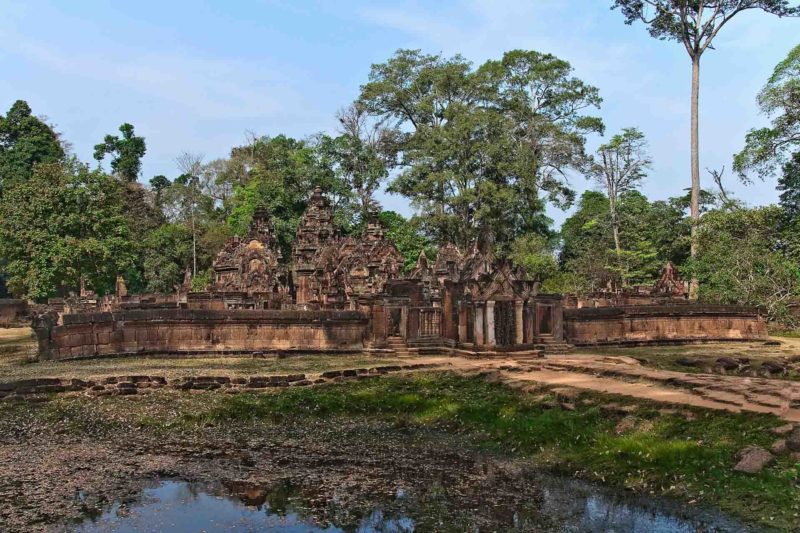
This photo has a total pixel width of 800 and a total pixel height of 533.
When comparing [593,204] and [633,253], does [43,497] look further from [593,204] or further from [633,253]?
[593,204]

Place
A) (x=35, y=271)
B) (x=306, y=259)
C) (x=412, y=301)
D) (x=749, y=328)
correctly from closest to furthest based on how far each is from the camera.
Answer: (x=412, y=301)
(x=749, y=328)
(x=35, y=271)
(x=306, y=259)

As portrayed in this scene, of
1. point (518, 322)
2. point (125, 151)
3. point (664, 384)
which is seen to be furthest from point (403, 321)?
point (125, 151)

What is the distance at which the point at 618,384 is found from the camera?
36.0 feet

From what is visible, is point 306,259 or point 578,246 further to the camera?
point 578,246

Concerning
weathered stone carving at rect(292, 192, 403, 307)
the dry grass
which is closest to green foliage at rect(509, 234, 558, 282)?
weathered stone carving at rect(292, 192, 403, 307)

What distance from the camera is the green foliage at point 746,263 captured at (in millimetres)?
22938

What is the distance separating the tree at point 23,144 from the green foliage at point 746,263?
43656mm

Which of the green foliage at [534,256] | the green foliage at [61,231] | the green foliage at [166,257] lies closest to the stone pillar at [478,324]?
the green foliage at [534,256]

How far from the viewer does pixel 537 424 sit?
30.9 ft

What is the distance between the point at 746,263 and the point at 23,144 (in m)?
48.5

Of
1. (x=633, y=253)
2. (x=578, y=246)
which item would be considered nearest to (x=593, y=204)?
(x=578, y=246)

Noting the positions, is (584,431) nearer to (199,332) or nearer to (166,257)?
(199,332)

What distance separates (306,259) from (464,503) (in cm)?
3521

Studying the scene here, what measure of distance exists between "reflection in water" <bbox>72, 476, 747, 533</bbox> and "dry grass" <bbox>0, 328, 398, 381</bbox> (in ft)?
21.2
